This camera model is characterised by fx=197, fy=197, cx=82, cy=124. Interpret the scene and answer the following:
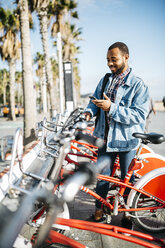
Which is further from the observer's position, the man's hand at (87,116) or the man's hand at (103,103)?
the man's hand at (87,116)

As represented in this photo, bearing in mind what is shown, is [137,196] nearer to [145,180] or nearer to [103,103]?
[145,180]

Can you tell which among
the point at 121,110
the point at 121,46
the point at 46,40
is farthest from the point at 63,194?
the point at 46,40

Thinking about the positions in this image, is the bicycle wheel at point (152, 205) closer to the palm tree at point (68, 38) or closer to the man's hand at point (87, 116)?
the man's hand at point (87, 116)

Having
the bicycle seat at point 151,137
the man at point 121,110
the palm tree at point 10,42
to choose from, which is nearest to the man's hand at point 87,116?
the man at point 121,110

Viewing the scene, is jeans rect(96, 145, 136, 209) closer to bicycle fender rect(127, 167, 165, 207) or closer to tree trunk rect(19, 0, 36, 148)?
bicycle fender rect(127, 167, 165, 207)

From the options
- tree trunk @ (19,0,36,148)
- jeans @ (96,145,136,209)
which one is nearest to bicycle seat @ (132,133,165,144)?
jeans @ (96,145,136,209)

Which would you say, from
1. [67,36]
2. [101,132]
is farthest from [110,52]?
[67,36]

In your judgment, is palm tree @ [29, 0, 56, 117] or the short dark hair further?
palm tree @ [29, 0, 56, 117]

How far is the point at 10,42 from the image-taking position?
667 inches

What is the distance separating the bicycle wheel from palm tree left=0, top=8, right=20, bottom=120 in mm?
16870

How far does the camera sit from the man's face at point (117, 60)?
2.11 m

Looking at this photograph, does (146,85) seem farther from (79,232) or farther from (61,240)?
(79,232)

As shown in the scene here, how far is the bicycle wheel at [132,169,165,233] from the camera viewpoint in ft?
7.33

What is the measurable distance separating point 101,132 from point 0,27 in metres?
16.9
